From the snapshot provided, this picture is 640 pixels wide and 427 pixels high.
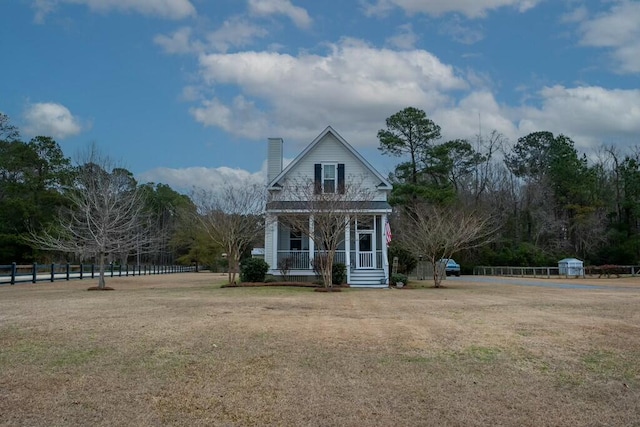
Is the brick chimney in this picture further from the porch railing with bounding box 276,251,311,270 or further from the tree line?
the tree line

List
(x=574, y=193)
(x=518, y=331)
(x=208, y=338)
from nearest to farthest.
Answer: (x=208, y=338)
(x=518, y=331)
(x=574, y=193)

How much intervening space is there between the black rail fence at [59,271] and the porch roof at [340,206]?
512 inches

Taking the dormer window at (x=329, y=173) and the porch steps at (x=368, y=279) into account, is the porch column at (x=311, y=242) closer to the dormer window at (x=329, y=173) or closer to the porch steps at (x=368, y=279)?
the porch steps at (x=368, y=279)

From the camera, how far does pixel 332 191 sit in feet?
81.3

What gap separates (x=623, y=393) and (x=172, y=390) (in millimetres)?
5208

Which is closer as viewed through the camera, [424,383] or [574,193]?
[424,383]

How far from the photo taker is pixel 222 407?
552cm

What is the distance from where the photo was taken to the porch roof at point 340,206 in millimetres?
22125

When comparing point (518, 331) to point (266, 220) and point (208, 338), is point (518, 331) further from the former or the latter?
point (266, 220)

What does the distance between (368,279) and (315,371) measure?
18.1 m

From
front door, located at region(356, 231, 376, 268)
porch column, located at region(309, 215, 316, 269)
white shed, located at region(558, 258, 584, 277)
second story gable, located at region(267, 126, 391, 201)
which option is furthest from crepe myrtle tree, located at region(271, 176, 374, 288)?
white shed, located at region(558, 258, 584, 277)

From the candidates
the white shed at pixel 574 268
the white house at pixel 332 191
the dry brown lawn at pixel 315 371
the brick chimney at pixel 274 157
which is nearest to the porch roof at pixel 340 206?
the white house at pixel 332 191

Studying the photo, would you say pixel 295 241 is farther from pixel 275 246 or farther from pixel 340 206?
pixel 340 206

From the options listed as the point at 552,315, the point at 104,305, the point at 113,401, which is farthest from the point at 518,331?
the point at 104,305
